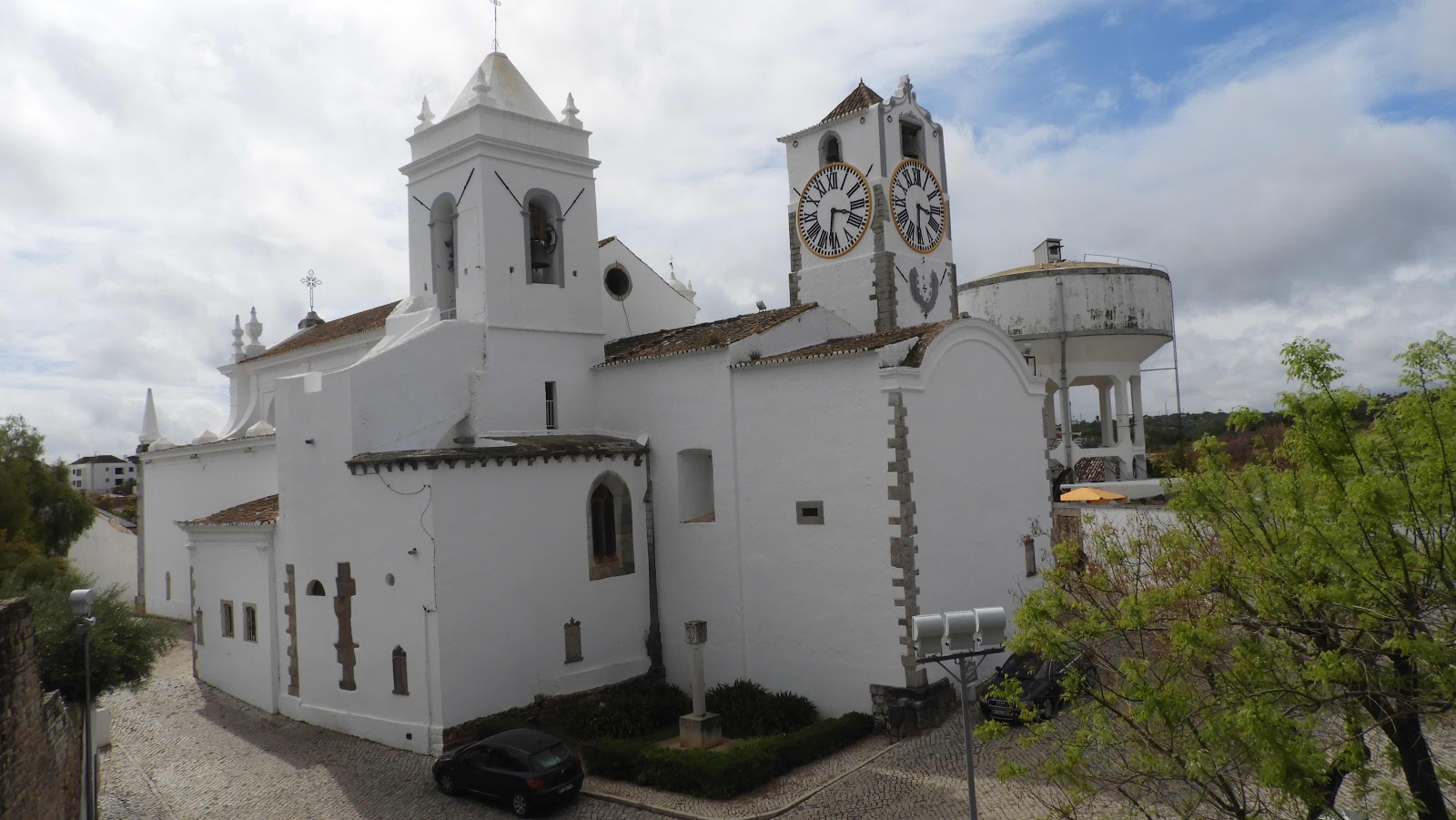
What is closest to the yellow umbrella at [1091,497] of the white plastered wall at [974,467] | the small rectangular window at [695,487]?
the white plastered wall at [974,467]

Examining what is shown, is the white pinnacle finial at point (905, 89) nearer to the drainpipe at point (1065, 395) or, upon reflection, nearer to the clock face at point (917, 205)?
the clock face at point (917, 205)

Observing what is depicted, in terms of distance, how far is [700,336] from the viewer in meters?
21.0

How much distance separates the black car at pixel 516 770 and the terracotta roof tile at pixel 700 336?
8510 mm

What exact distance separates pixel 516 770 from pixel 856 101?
16627 millimetres

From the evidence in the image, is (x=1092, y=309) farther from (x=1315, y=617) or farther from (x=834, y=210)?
(x=1315, y=617)

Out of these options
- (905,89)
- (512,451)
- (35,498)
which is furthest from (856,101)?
(35,498)

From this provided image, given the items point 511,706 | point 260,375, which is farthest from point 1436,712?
point 260,375

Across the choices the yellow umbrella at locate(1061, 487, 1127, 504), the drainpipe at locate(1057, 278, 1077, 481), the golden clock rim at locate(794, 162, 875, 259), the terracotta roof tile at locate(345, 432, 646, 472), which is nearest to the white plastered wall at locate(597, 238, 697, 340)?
the terracotta roof tile at locate(345, 432, 646, 472)

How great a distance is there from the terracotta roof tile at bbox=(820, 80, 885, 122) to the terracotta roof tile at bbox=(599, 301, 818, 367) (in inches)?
183

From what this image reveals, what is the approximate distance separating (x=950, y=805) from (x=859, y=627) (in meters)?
4.33

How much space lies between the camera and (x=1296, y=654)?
8148 mm

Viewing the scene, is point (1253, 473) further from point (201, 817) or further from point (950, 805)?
point (201, 817)

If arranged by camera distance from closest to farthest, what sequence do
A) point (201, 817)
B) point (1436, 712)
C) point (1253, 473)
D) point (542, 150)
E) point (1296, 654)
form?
point (1436, 712), point (1296, 654), point (1253, 473), point (201, 817), point (542, 150)

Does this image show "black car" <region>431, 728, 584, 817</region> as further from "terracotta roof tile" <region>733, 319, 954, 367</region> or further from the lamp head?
"terracotta roof tile" <region>733, 319, 954, 367</region>
